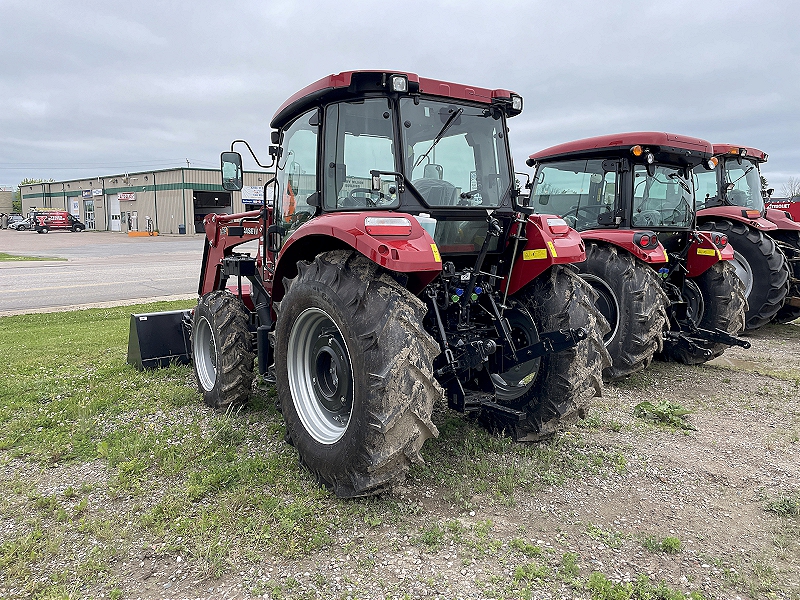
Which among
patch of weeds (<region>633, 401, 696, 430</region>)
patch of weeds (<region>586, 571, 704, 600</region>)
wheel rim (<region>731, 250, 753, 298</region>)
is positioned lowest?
patch of weeds (<region>586, 571, 704, 600</region>)

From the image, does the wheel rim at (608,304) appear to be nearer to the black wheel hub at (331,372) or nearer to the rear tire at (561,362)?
the rear tire at (561,362)

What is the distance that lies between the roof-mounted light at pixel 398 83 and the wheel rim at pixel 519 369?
1.71 metres

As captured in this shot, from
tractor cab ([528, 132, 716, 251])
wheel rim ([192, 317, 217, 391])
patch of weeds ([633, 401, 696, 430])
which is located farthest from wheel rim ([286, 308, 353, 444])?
tractor cab ([528, 132, 716, 251])

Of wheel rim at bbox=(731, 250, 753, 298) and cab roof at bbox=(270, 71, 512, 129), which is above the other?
cab roof at bbox=(270, 71, 512, 129)

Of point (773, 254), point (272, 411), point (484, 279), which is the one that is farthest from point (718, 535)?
point (773, 254)

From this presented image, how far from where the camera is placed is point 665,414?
4.82 m

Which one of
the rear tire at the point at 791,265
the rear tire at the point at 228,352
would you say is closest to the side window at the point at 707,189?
the rear tire at the point at 791,265

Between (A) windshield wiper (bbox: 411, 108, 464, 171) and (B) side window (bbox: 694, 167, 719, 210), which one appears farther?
(B) side window (bbox: 694, 167, 719, 210)

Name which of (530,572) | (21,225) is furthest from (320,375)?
(21,225)

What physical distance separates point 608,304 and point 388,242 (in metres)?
3.67

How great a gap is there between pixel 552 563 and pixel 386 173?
7.88 ft

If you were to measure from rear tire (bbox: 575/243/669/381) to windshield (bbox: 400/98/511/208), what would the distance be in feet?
7.23

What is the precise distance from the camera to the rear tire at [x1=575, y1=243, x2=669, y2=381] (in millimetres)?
5609

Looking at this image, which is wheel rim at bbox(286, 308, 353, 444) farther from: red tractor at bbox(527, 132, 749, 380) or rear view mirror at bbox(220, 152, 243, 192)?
red tractor at bbox(527, 132, 749, 380)
